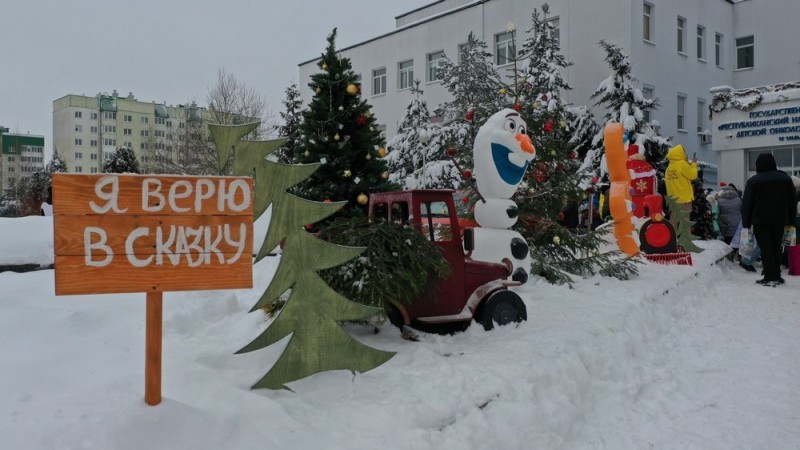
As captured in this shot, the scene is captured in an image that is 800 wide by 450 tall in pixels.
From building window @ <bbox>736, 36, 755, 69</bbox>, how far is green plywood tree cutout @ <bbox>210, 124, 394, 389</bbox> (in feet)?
109

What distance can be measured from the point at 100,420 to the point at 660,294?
266 inches

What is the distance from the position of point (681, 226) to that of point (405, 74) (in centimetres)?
2416

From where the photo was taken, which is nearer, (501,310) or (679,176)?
(501,310)

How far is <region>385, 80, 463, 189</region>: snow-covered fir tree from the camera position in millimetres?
19767

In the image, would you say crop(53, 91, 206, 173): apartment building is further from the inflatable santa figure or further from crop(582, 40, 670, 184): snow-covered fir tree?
the inflatable santa figure

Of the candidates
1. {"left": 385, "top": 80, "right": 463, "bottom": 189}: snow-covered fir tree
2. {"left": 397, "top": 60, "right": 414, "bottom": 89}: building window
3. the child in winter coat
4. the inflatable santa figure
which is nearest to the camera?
the inflatable santa figure

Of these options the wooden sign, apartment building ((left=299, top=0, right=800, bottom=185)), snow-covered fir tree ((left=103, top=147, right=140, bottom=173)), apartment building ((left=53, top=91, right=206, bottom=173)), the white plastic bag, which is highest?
apartment building ((left=53, top=91, right=206, bottom=173))

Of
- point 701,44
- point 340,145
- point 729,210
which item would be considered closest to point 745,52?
point 701,44

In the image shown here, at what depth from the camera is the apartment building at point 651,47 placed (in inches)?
957

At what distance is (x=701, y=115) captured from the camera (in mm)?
28203

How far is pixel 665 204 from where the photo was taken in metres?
12.1

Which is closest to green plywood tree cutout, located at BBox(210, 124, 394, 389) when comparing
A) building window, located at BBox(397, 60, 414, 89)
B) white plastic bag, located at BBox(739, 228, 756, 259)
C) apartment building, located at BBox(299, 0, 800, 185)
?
white plastic bag, located at BBox(739, 228, 756, 259)

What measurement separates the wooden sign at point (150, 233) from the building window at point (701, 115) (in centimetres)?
2955

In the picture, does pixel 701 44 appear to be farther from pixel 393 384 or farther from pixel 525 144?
pixel 393 384
